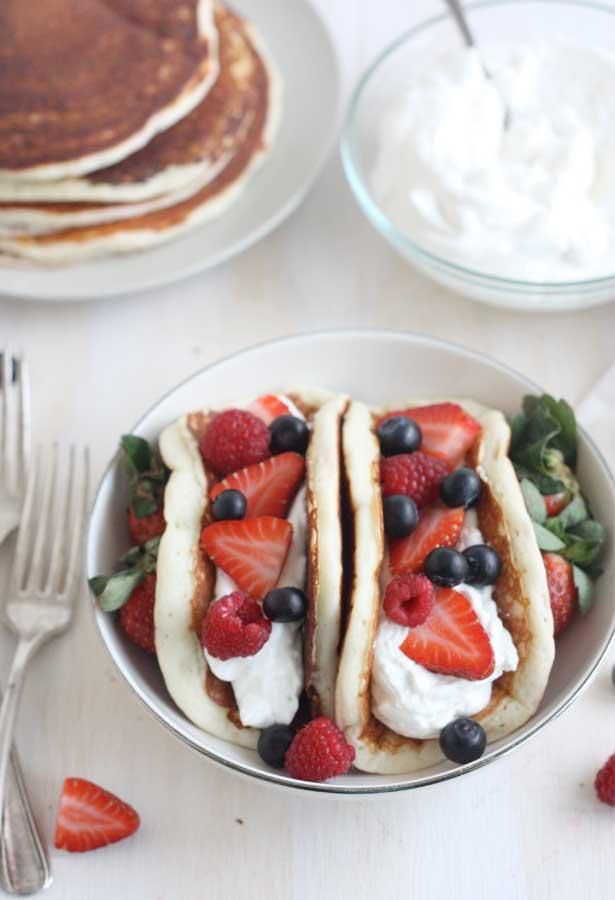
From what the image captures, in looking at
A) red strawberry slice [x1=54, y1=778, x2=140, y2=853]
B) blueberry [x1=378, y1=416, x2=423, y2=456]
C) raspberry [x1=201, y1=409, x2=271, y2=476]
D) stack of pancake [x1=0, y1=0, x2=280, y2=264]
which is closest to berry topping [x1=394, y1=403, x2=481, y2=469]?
blueberry [x1=378, y1=416, x2=423, y2=456]

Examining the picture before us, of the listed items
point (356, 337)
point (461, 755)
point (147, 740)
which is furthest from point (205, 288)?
point (461, 755)

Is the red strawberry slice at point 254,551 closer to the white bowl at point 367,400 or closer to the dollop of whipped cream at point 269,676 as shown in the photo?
the dollop of whipped cream at point 269,676

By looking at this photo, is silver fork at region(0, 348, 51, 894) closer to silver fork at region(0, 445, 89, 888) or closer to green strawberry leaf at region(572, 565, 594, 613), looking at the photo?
silver fork at region(0, 445, 89, 888)

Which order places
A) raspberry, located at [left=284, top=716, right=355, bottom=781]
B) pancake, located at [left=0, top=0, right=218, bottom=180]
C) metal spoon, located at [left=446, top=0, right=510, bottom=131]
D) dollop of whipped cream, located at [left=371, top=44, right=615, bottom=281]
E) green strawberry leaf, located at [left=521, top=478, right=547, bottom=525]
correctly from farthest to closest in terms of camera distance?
metal spoon, located at [left=446, top=0, right=510, bottom=131] < pancake, located at [left=0, top=0, right=218, bottom=180] < dollop of whipped cream, located at [left=371, top=44, right=615, bottom=281] < green strawberry leaf, located at [left=521, top=478, right=547, bottom=525] < raspberry, located at [left=284, top=716, right=355, bottom=781]

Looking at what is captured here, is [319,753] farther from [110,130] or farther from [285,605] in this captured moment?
[110,130]

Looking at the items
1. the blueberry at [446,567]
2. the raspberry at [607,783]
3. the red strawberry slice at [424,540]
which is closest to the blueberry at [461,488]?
the red strawberry slice at [424,540]

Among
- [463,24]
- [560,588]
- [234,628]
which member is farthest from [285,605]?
[463,24]
